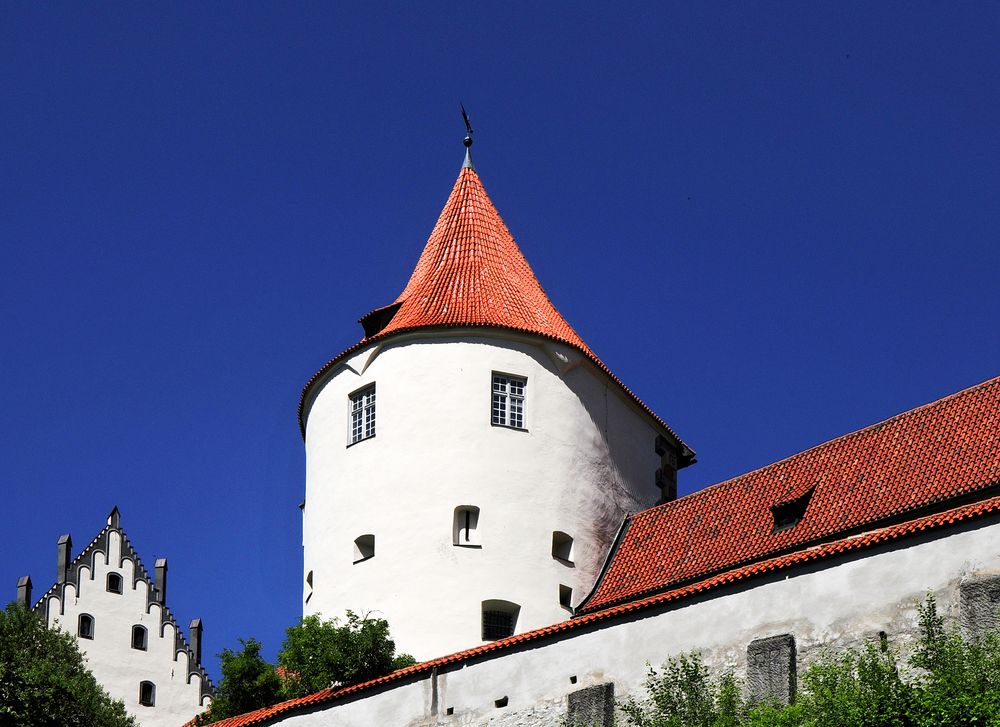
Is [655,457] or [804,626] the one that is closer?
[804,626]

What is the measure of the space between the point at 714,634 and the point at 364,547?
10862 mm

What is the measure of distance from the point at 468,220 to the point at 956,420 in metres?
14.3

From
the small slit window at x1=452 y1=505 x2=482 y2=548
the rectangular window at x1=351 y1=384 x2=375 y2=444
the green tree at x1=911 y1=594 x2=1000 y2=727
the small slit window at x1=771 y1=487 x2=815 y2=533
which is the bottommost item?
the green tree at x1=911 y1=594 x2=1000 y2=727

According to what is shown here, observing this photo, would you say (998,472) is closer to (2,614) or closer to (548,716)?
(548,716)

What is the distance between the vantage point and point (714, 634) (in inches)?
1083

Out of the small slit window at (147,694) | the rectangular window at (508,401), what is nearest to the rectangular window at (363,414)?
the rectangular window at (508,401)

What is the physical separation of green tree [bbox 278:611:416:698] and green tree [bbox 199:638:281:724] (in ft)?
1.13

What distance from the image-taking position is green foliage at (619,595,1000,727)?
2319 cm

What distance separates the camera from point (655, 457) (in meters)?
40.0

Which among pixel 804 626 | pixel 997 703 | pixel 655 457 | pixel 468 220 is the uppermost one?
pixel 468 220

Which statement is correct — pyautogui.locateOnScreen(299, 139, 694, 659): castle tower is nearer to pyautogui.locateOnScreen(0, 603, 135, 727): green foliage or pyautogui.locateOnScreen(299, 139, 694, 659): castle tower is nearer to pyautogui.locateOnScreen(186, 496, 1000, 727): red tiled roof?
pyautogui.locateOnScreen(186, 496, 1000, 727): red tiled roof

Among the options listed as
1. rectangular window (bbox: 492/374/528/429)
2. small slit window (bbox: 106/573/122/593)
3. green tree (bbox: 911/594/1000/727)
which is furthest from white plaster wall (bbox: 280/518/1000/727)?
small slit window (bbox: 106/573/122/593)

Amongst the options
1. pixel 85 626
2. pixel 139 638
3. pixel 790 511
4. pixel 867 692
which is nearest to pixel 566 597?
pixel 790 511

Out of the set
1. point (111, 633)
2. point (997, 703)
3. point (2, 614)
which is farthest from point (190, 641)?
point (997, 703)
